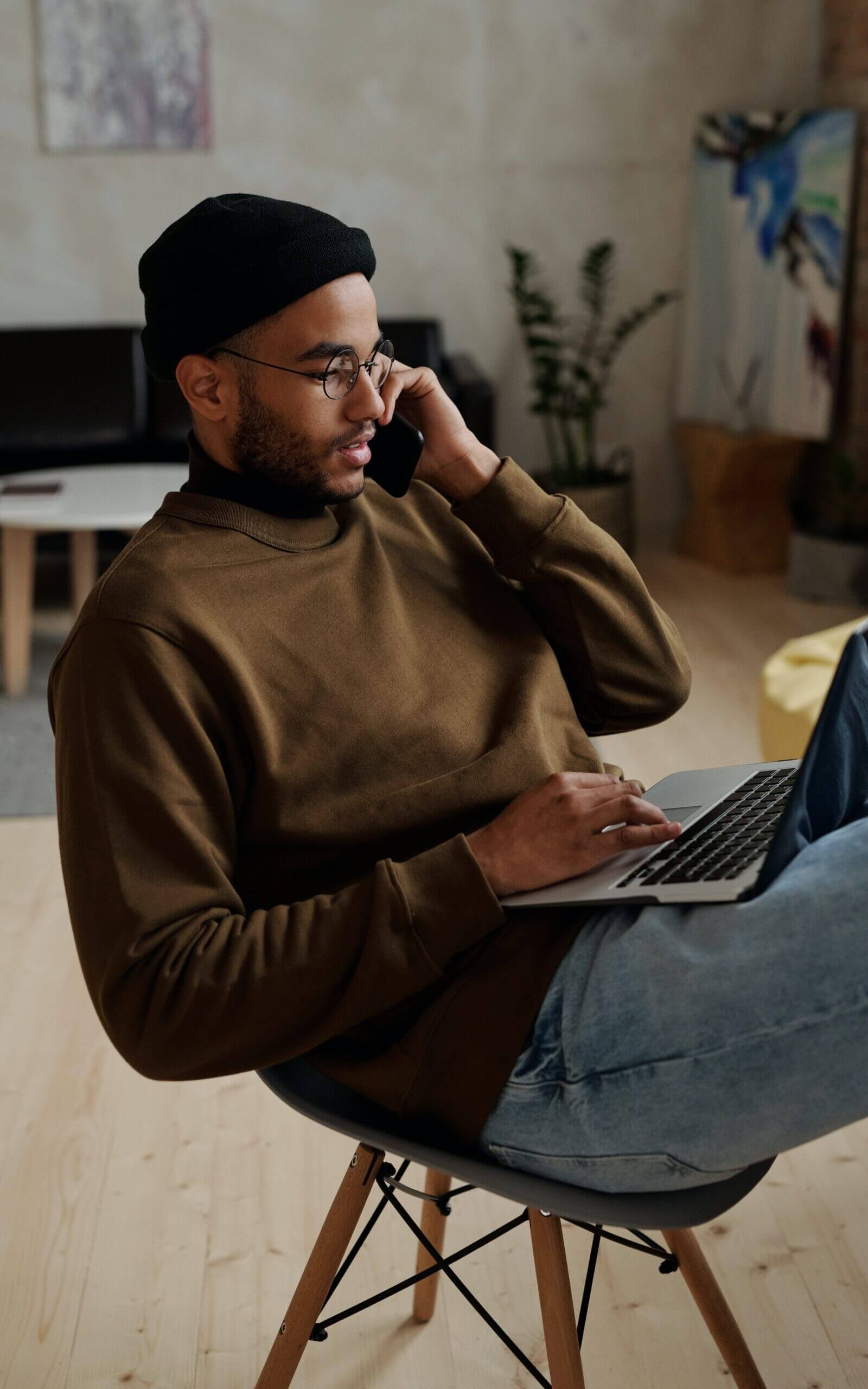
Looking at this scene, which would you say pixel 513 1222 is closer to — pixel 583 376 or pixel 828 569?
pixel 828 569

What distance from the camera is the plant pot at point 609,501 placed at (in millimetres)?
4797

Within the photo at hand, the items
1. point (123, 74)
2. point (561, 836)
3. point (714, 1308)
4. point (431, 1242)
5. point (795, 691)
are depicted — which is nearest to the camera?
point (561, 836)

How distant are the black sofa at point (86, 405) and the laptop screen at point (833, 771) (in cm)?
376

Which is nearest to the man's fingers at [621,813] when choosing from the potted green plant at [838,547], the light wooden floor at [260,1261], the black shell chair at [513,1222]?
the black shell chair at [513,1222]

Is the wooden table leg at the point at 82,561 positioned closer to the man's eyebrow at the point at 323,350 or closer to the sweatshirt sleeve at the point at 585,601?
the sweatshirt sleeve at the point at 585,601

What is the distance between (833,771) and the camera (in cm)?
106

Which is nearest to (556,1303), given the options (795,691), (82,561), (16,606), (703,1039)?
(703,1039)

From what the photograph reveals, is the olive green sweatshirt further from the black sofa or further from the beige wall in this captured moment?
the beige wall

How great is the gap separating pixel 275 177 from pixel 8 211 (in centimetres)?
102

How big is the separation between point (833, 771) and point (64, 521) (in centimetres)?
277

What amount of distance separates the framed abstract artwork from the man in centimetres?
431

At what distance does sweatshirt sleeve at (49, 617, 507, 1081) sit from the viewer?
0.96m

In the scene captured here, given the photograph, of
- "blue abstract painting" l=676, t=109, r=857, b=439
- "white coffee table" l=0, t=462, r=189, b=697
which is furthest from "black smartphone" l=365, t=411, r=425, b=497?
"blue abstract painting" l=676, t=109, r=857, b=439

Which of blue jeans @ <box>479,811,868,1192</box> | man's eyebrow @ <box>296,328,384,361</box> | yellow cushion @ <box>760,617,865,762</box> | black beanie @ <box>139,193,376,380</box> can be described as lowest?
yellow cushion @ <box>760,617,865,762</box>
